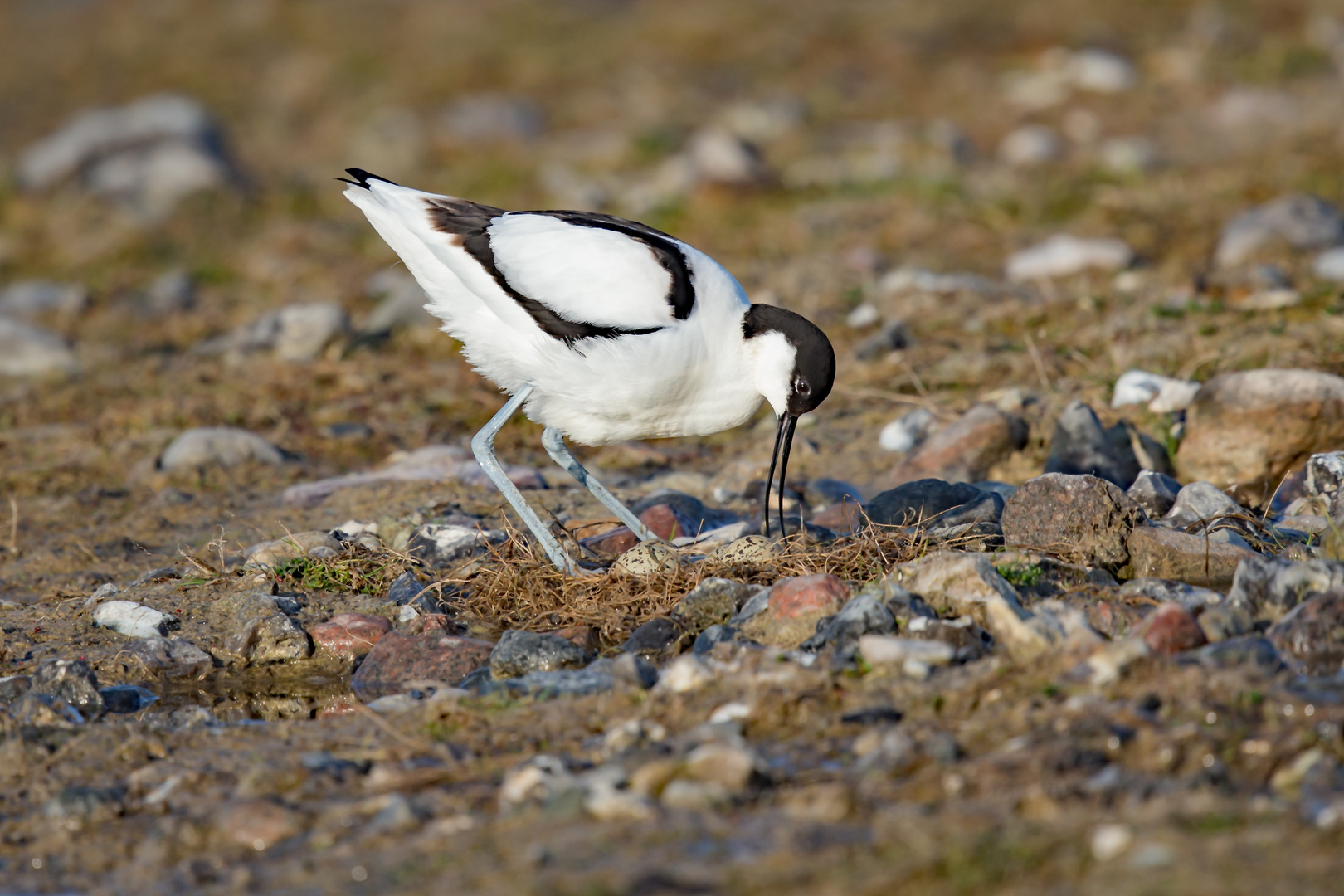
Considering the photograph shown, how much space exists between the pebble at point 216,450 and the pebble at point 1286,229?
5.46 m

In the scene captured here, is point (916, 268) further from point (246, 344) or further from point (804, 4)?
point (804, 4)

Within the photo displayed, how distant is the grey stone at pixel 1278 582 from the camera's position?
145 inches

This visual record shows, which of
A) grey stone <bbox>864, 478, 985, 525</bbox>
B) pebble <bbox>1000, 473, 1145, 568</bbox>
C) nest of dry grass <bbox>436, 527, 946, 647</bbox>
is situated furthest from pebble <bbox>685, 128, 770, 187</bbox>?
pebble <bbox>1000, 473, 1145, 568</bbox>

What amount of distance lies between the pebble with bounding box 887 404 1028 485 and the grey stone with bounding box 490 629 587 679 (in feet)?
7.44

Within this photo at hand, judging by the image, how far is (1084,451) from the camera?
5539 millimetres

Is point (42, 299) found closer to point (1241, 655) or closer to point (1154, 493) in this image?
point (1154, 493)

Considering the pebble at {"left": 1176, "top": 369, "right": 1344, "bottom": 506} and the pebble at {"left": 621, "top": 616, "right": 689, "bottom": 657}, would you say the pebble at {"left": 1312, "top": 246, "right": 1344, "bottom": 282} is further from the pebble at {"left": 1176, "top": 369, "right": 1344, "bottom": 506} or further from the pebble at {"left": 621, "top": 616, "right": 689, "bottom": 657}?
the pebble at {"left": 621, "top": 616, "right": 689, "bottom": 657}

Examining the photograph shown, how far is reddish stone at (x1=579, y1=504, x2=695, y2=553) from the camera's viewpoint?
5102 mm

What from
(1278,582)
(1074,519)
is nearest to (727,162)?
(1074,519)

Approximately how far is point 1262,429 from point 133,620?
4396 millimetres

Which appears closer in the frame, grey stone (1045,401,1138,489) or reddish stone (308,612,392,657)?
reddish stone (308,612,392,657)

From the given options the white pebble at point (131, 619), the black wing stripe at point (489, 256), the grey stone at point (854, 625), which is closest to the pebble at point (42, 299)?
the black wing stripe at point (489, 256)

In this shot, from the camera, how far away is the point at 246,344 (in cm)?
812

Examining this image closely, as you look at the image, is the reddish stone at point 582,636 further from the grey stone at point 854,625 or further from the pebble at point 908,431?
the pebble at point 908,431
